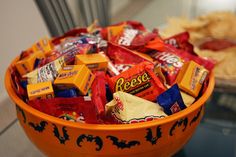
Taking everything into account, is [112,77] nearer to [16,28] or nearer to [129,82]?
[129,82]

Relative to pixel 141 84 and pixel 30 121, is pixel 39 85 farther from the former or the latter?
pixel 141 84

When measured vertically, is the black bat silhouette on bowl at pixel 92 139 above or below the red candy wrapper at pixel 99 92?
below

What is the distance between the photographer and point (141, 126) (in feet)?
1.53

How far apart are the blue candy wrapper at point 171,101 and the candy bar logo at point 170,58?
0.10 meters

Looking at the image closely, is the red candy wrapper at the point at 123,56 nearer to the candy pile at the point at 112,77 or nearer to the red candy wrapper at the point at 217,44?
the candy pile at the point at 112,77

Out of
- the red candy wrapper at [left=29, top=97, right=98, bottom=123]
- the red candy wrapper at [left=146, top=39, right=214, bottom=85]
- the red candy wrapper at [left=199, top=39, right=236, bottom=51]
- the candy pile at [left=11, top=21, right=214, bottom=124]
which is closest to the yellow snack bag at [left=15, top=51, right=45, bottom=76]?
the candy pile at [left=11, top=21, right=214, bottom=124]

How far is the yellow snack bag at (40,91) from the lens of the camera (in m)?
0.51

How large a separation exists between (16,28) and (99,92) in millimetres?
604

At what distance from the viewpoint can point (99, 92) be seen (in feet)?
1.71

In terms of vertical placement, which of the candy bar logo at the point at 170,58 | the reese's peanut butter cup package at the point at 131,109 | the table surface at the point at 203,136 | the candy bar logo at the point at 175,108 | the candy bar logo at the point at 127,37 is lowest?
the table surface at the point at 203,136

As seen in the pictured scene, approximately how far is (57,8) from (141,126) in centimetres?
62

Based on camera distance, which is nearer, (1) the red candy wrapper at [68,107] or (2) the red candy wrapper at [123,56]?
(1) the red candy wrapper at [68,107]

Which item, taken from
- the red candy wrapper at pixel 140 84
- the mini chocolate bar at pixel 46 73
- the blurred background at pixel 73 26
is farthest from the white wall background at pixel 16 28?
the red candy wrapper at pixel 140 84

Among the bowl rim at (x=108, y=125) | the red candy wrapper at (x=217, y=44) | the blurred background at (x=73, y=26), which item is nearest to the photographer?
the bowl rim at (x=108, y=125)
